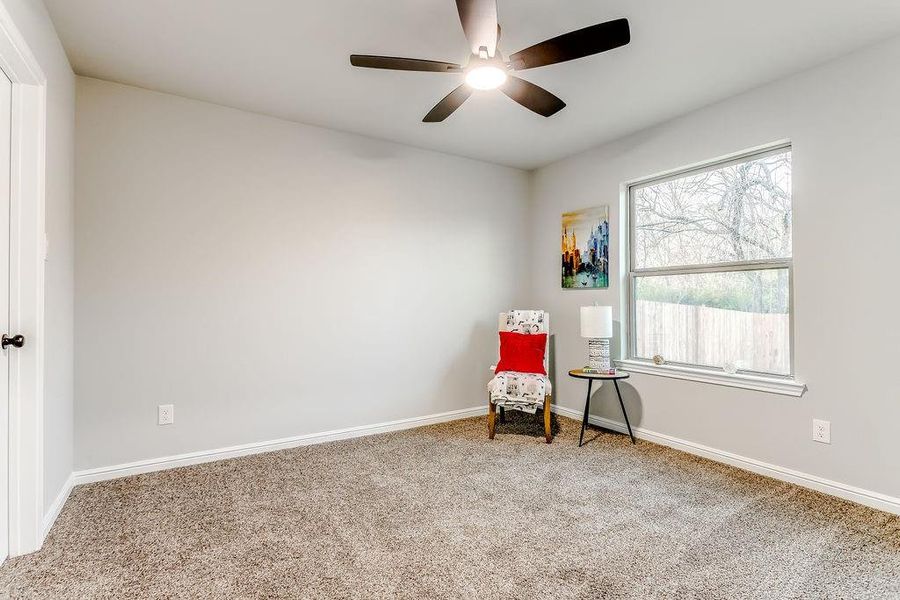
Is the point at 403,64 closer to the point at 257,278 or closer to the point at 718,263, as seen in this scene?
the point at 257,278

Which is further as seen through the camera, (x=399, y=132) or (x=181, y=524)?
(x=399, y=132)

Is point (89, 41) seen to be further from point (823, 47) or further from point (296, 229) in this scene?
point (823, 47)

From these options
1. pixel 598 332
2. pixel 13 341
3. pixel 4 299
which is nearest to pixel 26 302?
pixel 4 299

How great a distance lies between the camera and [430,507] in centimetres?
236

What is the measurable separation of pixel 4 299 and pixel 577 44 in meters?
2.59

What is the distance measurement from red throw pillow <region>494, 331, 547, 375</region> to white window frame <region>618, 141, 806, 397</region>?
0.70m

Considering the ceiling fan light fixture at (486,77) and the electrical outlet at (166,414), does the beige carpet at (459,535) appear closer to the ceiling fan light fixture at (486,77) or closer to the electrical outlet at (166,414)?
the electrical outlet at (166,414)

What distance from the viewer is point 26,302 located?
1.91 metres

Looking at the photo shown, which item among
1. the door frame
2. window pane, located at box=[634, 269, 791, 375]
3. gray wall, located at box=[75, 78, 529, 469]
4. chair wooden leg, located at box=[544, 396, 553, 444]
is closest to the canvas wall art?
window pane, located at box=[634, 269, 791, 375]

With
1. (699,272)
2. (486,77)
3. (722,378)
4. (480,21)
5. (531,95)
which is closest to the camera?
(480,21)

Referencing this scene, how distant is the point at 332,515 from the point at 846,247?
3.16 meters

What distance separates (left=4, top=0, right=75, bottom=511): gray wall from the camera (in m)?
2.08

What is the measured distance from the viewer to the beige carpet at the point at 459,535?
5.65 ft

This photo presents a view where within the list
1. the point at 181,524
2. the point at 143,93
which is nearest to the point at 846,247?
the point at 181,524
